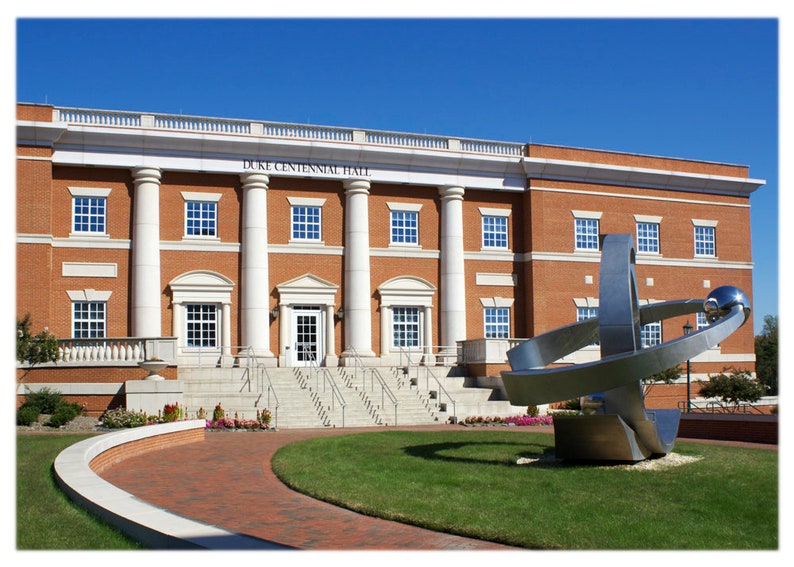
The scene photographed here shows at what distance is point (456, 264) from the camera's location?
38.0 metres

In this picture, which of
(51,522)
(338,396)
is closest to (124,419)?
(338,396)

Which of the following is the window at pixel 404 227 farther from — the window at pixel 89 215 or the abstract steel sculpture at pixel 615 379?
the abstract steel sculpture at pixel 615 379

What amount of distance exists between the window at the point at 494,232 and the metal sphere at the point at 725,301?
74.0ft

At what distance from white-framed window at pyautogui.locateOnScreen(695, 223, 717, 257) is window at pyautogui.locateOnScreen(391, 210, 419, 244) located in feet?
49.8

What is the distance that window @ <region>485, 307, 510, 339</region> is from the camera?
38.7 meters

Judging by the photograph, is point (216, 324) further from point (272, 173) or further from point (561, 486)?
point (561, 486)

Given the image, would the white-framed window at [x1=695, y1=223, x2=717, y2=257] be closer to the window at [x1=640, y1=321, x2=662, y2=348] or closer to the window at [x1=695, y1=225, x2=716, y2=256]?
the window at [x1=695, y1=225, x2=716, y2=256]

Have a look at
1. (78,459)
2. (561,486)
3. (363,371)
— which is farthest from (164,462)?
(363,371)

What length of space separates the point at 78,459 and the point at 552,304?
28.5 metres

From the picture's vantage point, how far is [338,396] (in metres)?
29.5

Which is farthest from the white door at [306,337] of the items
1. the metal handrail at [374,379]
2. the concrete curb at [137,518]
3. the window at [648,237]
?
the concrete curb at [137,518]

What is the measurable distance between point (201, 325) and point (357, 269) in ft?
23.4

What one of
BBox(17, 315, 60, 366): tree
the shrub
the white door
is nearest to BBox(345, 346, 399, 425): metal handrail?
the white door

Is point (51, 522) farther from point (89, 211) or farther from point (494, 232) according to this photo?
point (494, 232)
